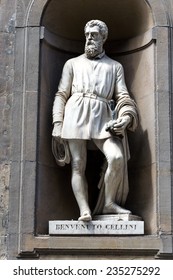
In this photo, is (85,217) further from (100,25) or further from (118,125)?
(100,25)

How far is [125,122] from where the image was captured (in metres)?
9.22

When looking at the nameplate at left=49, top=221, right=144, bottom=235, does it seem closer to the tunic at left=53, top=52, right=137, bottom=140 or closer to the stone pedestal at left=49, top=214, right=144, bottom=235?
the stone pedestal at left=49, top=214, right=144, bottom=235

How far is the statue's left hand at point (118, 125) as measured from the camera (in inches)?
361

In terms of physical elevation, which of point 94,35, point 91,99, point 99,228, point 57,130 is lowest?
point 99,228

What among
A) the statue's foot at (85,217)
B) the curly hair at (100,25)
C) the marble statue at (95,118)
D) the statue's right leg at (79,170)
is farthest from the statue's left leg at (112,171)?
the curly hair at (100,25)

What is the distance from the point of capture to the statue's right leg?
9.21 meters

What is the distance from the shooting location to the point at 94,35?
31.6 feet

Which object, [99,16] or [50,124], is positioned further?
[99,16]

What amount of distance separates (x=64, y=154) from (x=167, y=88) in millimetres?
1472

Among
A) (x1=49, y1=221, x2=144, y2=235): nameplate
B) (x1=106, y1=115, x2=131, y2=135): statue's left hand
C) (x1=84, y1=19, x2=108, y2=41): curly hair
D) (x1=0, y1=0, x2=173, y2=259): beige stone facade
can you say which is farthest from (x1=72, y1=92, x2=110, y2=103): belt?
(x1=49, y1=221, x2=144, y2=235): nameplate

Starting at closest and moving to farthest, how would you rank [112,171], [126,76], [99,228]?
[99,228], [112,171], [126,76]

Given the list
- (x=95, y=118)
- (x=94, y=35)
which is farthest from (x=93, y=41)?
(x=95, y=118)

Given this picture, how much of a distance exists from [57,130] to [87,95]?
1.87 ft

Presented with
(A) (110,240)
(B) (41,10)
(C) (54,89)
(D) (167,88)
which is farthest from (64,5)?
(A) (110,240)
